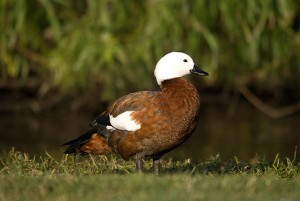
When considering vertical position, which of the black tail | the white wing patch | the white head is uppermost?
the white head

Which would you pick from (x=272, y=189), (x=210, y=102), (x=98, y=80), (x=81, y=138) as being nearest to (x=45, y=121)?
(x=98, y=80)

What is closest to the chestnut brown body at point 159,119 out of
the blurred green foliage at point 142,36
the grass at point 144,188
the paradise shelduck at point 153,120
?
the paradise shelduck at point 153,120

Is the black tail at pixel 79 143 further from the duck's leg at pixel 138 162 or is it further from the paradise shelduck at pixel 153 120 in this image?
the duck's leg at pixel 138 162

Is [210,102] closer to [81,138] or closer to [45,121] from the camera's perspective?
[45,121]

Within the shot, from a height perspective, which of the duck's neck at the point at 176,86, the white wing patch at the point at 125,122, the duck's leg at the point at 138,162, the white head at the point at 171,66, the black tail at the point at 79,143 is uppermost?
the white head at the point at 171,66

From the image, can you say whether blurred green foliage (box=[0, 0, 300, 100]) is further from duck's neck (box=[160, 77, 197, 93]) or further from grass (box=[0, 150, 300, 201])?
grass (box=[0, 150, 300, 201])

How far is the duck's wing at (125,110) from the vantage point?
692 centimetres

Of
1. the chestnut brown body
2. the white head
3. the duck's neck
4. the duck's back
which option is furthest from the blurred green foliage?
the duck's back

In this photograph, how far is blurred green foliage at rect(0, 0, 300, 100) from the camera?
1100 centimetres

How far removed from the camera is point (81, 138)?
24.2 ft

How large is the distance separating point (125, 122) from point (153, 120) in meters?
0.26

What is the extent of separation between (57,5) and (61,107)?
2.51 m

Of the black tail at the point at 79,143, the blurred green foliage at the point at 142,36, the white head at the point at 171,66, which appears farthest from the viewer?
the blurred green foliage at the point at 142,36

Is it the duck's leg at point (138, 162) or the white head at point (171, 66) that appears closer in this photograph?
the duck's leg at point (138, 162)
